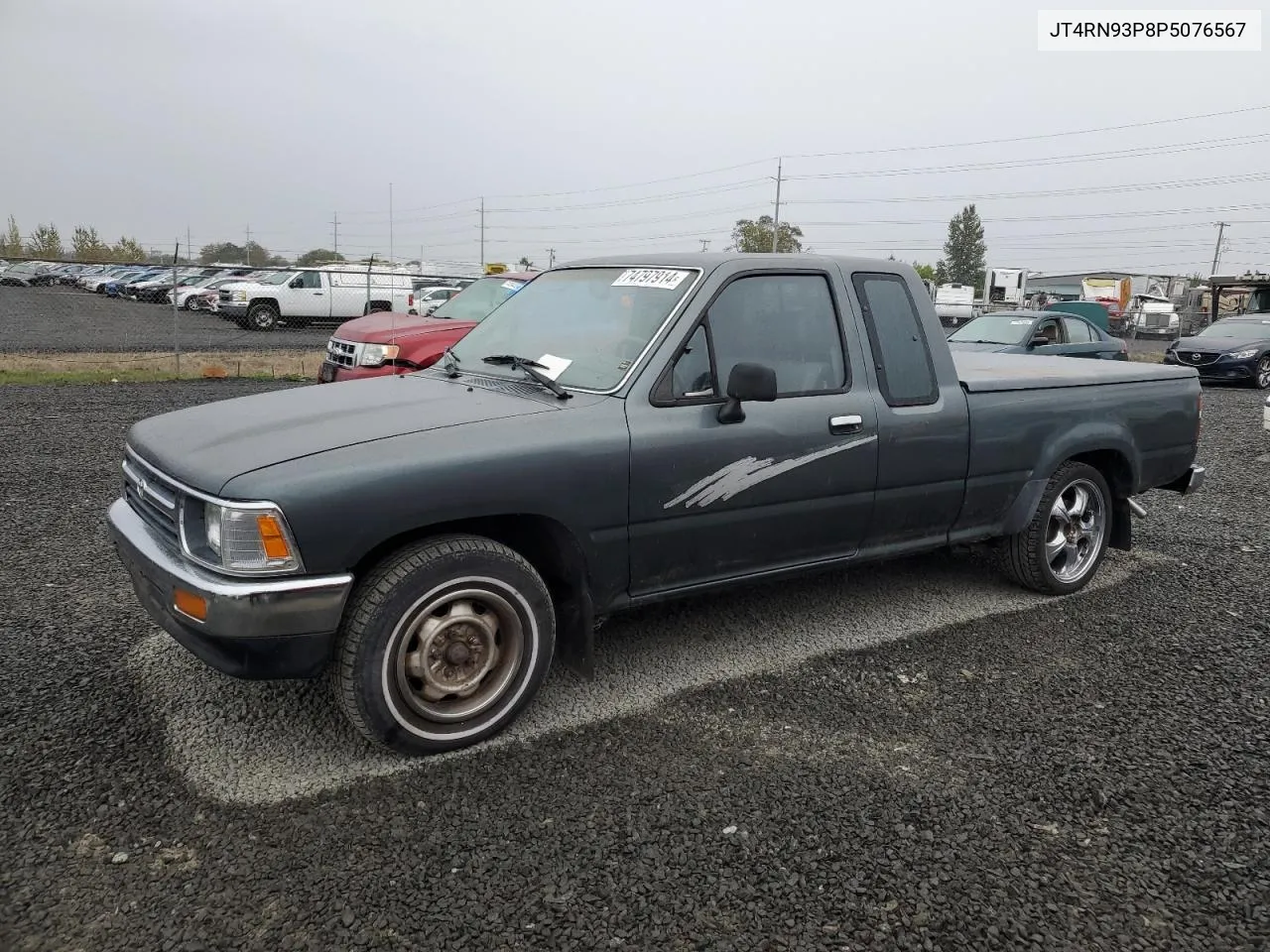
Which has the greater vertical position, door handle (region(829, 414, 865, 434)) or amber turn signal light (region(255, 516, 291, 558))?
door handle (region(829, 414, 865, 434))

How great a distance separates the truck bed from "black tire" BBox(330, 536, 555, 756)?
253 cm

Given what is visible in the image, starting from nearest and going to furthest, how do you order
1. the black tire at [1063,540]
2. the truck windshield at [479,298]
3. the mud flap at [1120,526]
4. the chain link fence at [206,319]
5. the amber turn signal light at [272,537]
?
the amber turn signal light at [272,537] → the black tire at [1063,540] → the mud flap at [1120,526] → the truck windshield at [479,298] → the chain link fence at [206,319]

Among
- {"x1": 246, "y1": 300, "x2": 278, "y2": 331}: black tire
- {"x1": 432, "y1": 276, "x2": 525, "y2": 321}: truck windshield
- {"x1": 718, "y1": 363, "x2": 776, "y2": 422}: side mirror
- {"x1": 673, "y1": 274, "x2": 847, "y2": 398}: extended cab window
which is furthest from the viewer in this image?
{"x1": 246, "y1": 300, "x2": 278, "y2": 331}: black tire

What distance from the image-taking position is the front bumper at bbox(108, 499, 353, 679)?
291cm

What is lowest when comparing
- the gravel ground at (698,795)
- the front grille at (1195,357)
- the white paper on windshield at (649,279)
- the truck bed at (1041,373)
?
the gravel ground at (698,795)

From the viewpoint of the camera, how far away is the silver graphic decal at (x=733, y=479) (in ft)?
12.1

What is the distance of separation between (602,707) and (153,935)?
1742 millimetres

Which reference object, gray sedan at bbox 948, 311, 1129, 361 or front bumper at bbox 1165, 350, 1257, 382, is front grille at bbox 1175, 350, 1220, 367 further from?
gray sedan at bbox 948, 311, 1129, 361

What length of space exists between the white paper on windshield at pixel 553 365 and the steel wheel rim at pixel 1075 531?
280cm

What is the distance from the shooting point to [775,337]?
4.06 m

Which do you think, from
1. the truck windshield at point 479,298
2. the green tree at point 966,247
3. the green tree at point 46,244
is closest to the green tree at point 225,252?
the green tree at point 46,244

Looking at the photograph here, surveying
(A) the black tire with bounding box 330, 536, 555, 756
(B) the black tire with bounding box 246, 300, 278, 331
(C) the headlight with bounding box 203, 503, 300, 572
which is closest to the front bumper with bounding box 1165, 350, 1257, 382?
(A) the black tire with bounding box 330, 536, 555, 756

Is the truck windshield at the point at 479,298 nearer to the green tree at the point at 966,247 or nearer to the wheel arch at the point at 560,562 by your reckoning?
the wheel arch at the point at 560,562

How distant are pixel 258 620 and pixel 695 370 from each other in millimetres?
1877
